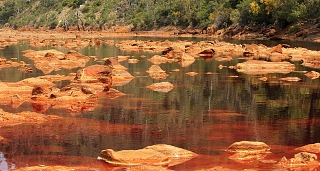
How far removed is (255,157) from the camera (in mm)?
14039

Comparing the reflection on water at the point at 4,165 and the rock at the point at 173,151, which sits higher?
the rock at the point at 173,151

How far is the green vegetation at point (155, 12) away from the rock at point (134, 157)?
199 feet

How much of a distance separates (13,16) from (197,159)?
16134cm

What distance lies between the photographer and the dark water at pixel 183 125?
567 inches

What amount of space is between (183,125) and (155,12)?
102 meters

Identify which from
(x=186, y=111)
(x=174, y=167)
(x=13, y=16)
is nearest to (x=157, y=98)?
(x=186, y=111)

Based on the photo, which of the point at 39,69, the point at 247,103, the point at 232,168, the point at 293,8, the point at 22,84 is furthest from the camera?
the point at 293,8

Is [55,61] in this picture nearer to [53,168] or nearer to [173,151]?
[173,151]

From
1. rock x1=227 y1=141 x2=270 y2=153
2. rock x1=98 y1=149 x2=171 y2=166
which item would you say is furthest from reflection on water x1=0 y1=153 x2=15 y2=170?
rock x1=227 y1=141 x2=270 y2=153

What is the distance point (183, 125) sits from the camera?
18.4 metres

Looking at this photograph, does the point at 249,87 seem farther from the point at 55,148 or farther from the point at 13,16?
the point at 13,16

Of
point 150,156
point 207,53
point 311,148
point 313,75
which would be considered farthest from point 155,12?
point 150,156

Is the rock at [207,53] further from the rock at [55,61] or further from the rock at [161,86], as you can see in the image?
the rock at [161,86]

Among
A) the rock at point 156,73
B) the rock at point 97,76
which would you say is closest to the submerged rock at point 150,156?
the rock at point 97,76
